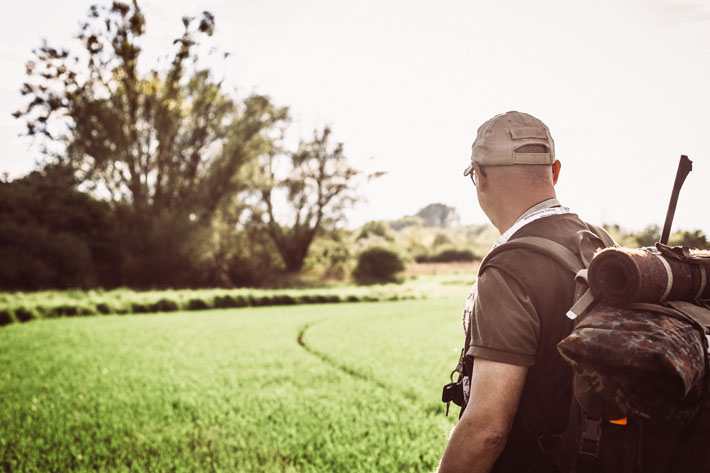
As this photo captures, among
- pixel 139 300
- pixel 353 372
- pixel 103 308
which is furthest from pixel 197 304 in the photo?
pixel 353 372

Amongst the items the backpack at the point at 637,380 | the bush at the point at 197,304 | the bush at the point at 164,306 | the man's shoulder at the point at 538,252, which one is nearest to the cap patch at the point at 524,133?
the man's shoulder at the point at 538,252

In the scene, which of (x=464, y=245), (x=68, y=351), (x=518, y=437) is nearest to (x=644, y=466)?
(x=518, y=437)

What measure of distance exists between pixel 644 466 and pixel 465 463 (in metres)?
0.49

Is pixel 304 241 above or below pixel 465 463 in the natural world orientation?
above

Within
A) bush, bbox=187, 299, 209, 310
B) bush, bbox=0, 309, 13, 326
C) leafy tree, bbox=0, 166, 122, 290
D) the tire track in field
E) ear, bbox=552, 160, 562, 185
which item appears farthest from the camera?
leafy tree, bbox=0, 166, 122, 290

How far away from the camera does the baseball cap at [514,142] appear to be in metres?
1.57

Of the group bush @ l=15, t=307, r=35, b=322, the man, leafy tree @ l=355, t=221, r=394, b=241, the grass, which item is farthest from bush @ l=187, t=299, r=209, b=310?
leafy tree @ l=355, t=221, r=394, b=241

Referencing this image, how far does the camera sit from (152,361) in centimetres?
924

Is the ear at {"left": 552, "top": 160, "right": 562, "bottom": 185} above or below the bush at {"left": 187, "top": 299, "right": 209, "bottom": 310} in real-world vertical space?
above

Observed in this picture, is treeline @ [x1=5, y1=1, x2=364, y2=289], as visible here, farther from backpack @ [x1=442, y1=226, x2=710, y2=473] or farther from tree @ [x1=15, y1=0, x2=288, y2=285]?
backpack @ [x1=442, y1=226, x2=710, y2=473]

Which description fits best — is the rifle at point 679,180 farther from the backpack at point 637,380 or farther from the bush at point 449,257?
the bush at point 449,257

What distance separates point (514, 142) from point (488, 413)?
0.88m

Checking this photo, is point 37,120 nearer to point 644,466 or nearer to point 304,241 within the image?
point 304,241

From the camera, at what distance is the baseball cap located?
1570 mm
